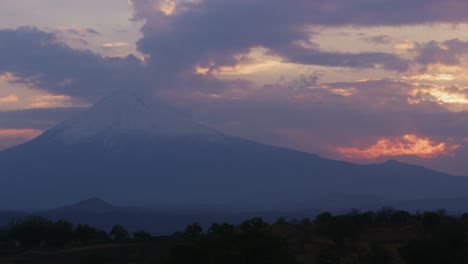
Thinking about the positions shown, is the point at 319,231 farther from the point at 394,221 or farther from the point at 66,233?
the point at 66,233

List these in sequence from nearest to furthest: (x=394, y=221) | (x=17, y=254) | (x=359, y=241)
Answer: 1. (x=359, y=241)
2. (x=17, y=254)
3. (x=394, y=221)

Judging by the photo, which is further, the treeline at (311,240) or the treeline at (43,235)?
the treeline at (43,235)

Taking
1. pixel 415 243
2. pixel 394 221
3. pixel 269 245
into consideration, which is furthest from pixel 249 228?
pixel 394 221

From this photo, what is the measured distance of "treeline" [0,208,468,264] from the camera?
3522 centimetres

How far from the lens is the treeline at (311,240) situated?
116ft

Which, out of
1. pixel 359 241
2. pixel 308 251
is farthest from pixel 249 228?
pixel 359 241

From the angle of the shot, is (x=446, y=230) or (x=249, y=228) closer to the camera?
(x=249, y=228)

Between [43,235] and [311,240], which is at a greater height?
[43,235]

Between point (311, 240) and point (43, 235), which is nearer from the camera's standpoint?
point (311, 240)

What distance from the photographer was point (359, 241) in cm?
5609

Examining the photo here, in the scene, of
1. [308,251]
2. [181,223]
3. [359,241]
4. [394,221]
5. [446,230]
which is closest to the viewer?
[446,230]

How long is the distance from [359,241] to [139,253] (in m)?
16.1

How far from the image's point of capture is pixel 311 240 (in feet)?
187

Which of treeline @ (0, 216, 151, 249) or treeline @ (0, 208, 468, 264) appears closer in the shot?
treeline @ (0, 208, 468, 264)
